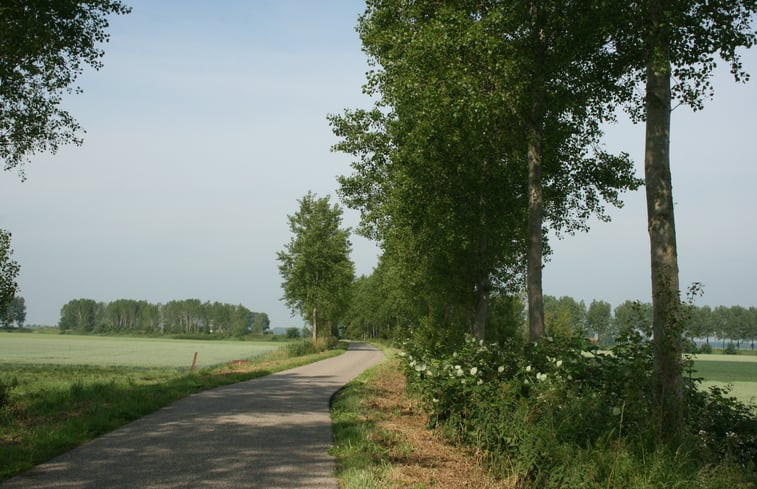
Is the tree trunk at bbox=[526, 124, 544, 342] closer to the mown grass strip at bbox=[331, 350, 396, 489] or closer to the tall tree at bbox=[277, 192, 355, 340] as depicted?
the mown grass strip at bbox=[331, 350, 396, 489]

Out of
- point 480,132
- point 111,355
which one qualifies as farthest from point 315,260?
point 480,132

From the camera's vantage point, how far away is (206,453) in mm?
7480

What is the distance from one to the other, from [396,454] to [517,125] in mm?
8903

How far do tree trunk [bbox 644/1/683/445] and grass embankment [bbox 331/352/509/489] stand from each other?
2.42 metres

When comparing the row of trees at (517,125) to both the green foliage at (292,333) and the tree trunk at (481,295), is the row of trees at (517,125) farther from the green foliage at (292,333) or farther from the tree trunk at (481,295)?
the green foliage at (292,333)

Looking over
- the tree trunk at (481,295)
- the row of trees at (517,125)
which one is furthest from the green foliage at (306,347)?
the tree trunk at (481,295)

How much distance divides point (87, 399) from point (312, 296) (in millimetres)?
33180

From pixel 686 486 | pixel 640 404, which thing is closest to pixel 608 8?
pixel 640 404

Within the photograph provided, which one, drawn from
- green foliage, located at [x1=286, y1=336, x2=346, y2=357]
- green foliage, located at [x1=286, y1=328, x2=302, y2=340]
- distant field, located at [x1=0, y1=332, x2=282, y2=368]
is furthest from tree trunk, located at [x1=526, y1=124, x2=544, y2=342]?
green foliage, located at [x1=286, y1=328, x2=302, y2=340]

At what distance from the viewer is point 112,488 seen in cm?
577

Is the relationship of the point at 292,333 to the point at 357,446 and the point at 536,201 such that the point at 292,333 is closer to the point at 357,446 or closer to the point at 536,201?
the point at 536,201

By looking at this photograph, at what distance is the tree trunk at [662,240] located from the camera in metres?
6.72

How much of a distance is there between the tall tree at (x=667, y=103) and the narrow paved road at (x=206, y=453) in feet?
14.2

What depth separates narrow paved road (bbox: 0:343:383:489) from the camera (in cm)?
614
